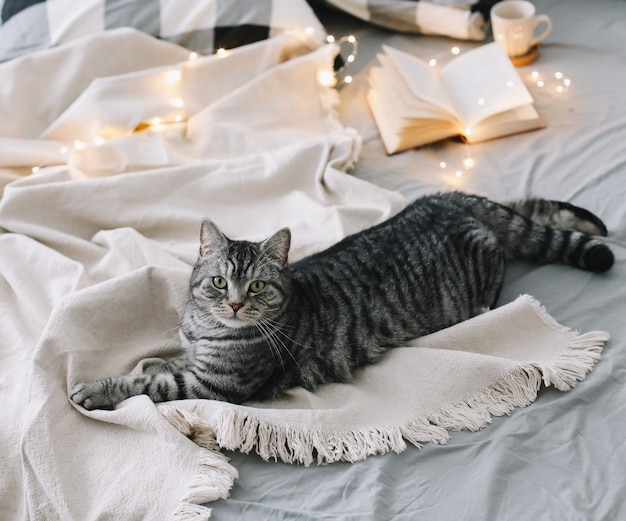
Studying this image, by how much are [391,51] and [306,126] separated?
370 mm

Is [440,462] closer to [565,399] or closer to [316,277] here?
[565,399]

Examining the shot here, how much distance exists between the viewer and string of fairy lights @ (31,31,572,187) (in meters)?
2.10

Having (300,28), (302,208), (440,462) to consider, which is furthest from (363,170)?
(440,462)

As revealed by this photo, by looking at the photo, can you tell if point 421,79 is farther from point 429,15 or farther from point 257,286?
point 257,286

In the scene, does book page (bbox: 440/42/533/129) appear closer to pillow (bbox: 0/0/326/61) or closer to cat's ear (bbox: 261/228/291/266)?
pillow (bbox: 0/0/326/61)

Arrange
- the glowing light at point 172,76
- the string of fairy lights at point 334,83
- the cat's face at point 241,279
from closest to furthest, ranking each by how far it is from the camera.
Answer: the cat's face at point 241,279, the string of fairy lights at point 334,83, the glowing light at point 172,76

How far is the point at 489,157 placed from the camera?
211 cm

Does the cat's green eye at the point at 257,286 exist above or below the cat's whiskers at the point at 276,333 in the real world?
above

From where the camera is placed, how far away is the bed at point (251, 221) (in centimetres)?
130

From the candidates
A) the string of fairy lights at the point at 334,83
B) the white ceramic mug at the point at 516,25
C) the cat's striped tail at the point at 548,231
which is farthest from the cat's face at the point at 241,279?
the white ceramic mug at the point at 516,25

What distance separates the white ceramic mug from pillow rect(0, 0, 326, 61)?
1.95 ft

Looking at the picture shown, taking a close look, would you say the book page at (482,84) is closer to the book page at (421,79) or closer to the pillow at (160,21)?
the book page at (421,79)

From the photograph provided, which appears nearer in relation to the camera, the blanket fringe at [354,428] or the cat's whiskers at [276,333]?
the blanket fringe at [354,428]

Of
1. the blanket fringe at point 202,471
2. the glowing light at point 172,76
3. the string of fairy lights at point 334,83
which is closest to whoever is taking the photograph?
the blanket fringe at point 202,471
